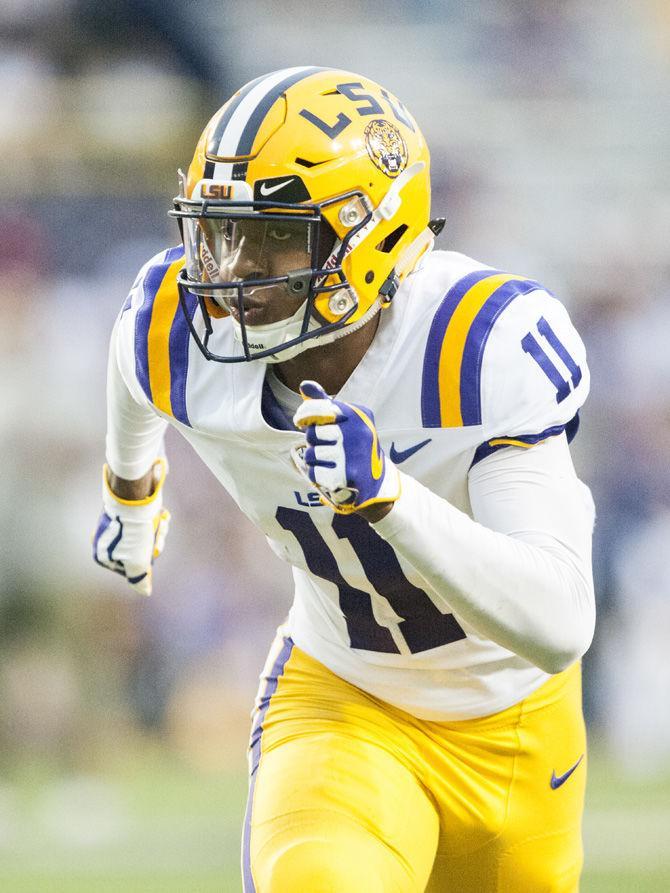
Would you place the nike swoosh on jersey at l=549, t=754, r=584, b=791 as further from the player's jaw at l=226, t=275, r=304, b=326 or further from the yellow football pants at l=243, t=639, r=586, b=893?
the player's jaw at l=226, t=275, r=304, b=326

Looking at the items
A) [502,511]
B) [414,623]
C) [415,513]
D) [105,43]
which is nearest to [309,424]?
[415,513]

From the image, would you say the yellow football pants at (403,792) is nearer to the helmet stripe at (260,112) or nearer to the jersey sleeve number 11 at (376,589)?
the jersey sleeve number 11 at (376,589)

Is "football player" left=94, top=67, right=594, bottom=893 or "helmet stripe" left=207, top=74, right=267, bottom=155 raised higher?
"helmet stripe" left=207, top=74, right=267, bottom=155

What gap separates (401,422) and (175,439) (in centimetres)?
268

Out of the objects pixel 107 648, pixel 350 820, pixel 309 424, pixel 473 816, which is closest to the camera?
pixel 309 424

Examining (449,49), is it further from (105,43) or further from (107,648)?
(107,648)

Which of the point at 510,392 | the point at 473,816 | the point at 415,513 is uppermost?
the point at 510,392

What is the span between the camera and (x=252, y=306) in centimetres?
180

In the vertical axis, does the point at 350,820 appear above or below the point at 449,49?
below

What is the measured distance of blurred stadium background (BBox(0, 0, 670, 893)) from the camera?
13.0ft

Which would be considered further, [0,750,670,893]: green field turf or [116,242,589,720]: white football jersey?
[0,750,670,893]: green field turf

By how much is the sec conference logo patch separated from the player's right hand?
0.83 meters

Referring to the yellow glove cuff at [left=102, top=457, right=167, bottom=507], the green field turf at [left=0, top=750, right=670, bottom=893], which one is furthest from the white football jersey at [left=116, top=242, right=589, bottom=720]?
the green field turf at [left=0, top=750, right=670, bottom=893]

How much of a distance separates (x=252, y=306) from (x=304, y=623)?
24.0 inches
